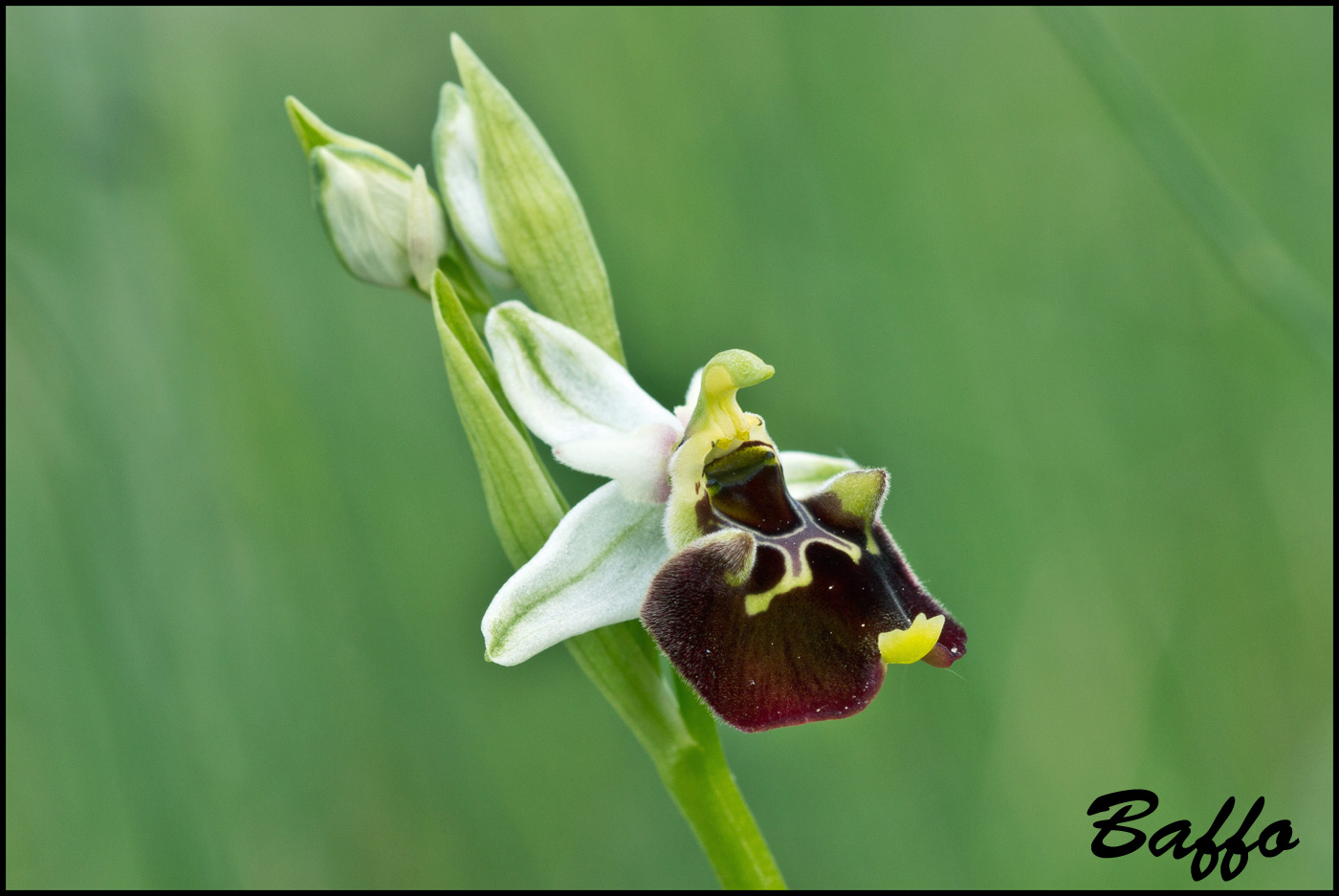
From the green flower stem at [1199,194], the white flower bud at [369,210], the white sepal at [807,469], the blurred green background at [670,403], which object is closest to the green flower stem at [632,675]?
the white flower bud at [369,210]

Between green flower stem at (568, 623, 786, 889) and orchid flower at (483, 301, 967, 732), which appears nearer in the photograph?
orchid flower at (483, 301, 967, 732)

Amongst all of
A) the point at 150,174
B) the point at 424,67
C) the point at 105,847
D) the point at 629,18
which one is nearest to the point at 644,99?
the point at 629,18

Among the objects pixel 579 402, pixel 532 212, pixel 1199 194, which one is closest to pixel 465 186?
pixel 532 212

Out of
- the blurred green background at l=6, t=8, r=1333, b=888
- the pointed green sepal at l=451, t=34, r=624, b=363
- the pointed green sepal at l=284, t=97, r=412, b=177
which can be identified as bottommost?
the blurred green background at l=6, t=8, r=1333, b=888

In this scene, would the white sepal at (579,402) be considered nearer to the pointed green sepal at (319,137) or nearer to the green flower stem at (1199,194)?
the pointed green sepal at (319,137)

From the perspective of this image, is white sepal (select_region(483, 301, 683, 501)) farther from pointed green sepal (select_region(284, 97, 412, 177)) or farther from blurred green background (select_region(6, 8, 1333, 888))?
blurred green background (select_region(6, 8, 1333, 888))

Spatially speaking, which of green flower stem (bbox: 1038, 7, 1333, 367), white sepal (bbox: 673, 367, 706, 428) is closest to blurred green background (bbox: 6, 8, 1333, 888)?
green flower stem (bbox: 1038, 7, 1333, 367)

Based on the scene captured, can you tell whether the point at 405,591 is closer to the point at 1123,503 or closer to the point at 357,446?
the point at 357,446
